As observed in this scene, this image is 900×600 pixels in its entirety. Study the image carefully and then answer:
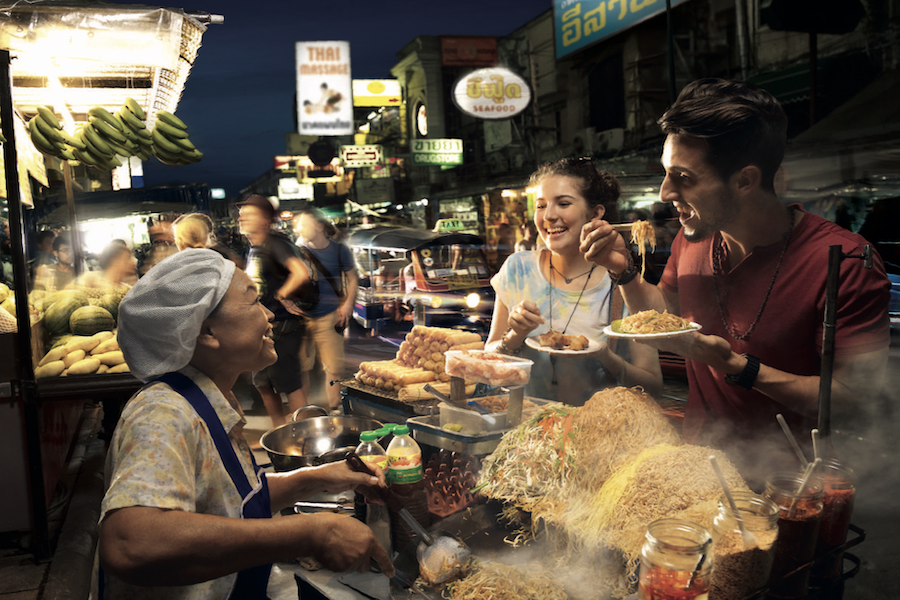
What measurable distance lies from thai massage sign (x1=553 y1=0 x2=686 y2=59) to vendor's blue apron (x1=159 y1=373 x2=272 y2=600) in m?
5.30

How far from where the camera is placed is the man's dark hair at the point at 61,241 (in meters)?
9.02

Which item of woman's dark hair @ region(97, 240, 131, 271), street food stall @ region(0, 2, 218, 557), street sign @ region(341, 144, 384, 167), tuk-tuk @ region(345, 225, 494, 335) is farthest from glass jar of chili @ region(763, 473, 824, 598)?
street sign @ region(341, 144, 384, 167)

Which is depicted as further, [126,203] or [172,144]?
[126,203]

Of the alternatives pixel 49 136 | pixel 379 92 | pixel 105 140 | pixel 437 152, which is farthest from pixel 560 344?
pixel 379 92

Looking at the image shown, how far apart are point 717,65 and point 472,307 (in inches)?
441

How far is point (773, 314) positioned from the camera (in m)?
2.28

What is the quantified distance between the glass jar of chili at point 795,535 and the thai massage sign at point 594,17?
4.97m

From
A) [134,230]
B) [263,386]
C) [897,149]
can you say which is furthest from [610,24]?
[134,230]

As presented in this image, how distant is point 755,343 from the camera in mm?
2324

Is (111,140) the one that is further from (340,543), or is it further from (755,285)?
(755,285)

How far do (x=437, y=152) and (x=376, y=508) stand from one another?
810 inches

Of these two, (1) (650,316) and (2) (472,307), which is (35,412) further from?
(2) (472,307)

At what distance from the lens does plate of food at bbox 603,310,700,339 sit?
2.13 m

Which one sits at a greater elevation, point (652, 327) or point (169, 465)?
point (652, 327)
